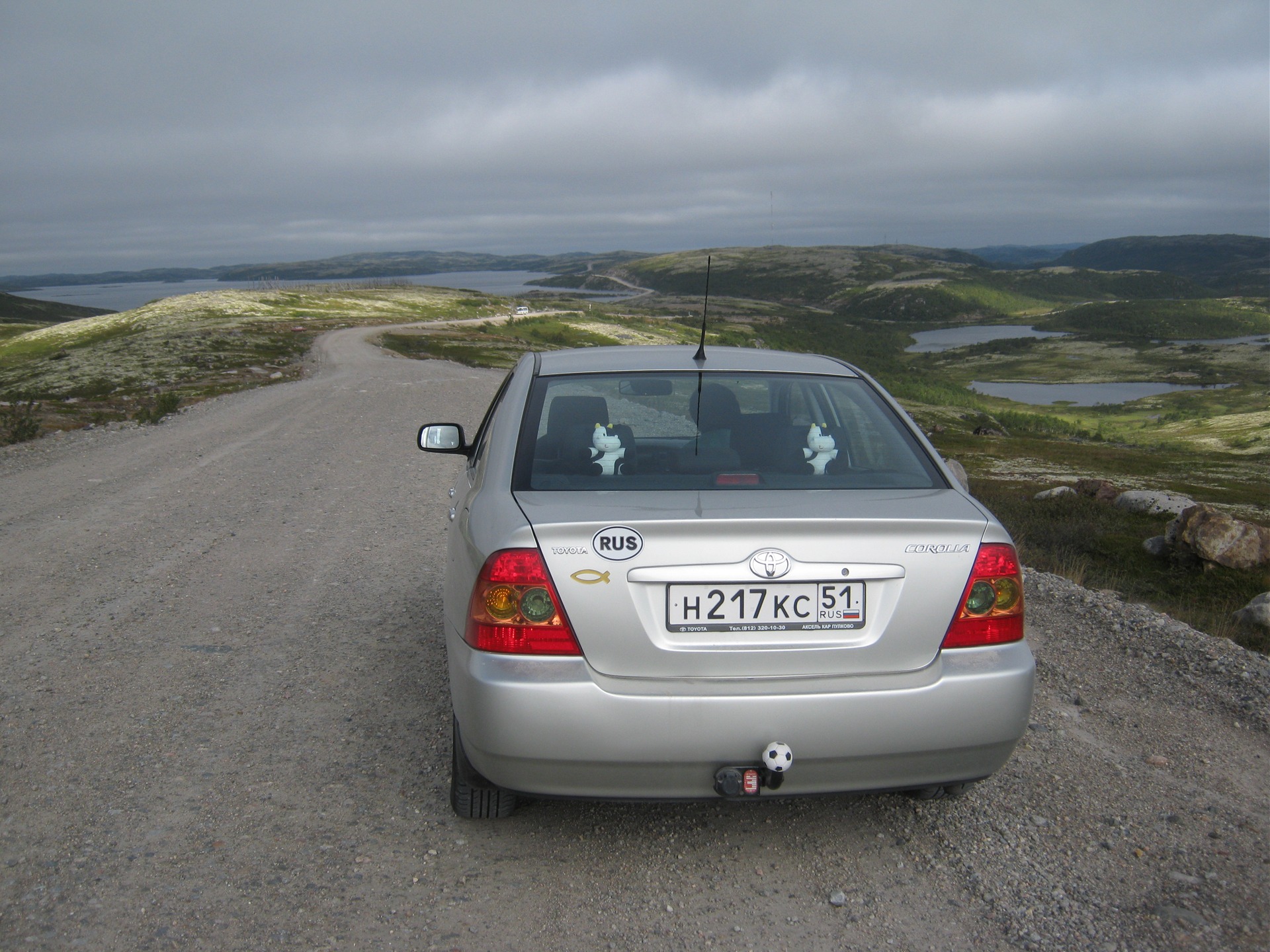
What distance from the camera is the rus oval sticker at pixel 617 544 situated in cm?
272

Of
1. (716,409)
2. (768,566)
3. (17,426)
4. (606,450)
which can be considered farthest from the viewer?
(17,426)

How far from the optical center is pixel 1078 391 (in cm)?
11469

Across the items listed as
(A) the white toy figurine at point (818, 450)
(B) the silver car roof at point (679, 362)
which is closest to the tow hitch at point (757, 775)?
(A) the white toy figurine at point (818, 450)

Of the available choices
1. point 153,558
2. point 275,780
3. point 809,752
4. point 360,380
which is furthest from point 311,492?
point 360,380

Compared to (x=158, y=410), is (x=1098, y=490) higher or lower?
lower

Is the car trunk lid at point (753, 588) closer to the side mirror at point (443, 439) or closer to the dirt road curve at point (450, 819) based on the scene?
the dirt road curve at point (450, 819)

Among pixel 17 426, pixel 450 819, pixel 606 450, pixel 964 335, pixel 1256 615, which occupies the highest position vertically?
pixel 606 450

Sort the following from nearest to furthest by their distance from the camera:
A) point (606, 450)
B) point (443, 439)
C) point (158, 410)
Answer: point (606, 450) < point (443, 439) < point (158, 410)

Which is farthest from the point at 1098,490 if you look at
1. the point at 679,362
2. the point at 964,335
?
the point at 964,335

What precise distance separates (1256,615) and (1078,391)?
119 metres

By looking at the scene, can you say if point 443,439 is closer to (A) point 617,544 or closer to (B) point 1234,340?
(A) point 617,544

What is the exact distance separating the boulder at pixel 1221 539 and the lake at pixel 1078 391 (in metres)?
95.2

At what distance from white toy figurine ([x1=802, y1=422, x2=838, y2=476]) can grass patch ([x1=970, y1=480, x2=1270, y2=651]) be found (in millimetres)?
4789

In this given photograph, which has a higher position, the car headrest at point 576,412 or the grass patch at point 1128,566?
the car headrest at point 576,412
